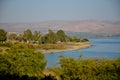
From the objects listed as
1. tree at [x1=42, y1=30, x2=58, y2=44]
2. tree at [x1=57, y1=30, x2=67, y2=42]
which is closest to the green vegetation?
tree at [x1=42, y1=30, x2=58, y2=44]

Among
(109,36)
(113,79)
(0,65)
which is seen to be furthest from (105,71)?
(109,36)

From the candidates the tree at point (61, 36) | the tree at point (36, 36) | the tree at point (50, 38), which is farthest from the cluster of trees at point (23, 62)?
the tree at point (61, 36)

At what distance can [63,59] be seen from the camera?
8.16m

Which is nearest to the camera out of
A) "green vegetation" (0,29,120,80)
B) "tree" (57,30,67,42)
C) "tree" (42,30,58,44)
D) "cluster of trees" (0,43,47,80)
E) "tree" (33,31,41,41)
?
"green vegetation" (0,29,120,80)

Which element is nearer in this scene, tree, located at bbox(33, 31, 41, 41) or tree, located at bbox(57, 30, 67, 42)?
tree, located at bbox(33, 31, 41, 41)

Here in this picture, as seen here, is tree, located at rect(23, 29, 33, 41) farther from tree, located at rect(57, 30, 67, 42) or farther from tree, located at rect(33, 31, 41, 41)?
tree, located at rect(57, 30, 67, 42)

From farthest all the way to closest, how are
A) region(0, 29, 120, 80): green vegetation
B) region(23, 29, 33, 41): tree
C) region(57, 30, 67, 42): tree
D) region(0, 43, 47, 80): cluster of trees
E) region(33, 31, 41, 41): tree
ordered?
region(57, 30, 67, 42): tree < region(33, 31, 41, 41): tree < region(23, 29, 33, 41): tree < region(0, 43, 47, 80): cluster of trees < region(0, 29, 120, 80): green vegetation

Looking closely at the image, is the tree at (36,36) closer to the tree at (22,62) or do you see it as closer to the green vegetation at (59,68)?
the green vegetation at (59,68)

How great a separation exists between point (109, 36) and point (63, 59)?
80.1 meters

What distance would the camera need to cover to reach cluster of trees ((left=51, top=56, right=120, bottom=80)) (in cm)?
757

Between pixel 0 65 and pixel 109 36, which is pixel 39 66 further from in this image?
pixel 109 36

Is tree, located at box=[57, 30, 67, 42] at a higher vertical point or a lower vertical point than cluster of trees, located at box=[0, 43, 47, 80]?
higher

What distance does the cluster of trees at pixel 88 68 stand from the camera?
7.57 metres

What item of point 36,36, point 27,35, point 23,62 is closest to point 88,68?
point 23,62
